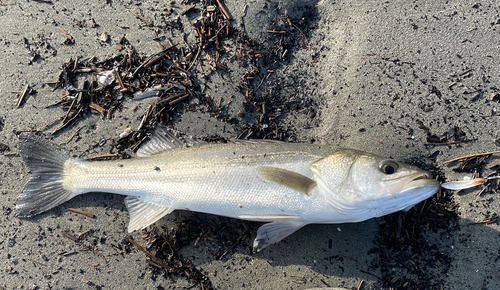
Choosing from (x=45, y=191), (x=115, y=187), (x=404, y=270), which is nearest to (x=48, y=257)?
(x=45, y=191)

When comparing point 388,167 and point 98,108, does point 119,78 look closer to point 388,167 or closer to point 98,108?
point 98,108

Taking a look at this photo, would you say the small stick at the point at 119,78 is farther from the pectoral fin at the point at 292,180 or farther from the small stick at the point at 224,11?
the pectoral fin at the point at 292,180

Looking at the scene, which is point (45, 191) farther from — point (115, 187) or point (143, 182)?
point (143, 182)

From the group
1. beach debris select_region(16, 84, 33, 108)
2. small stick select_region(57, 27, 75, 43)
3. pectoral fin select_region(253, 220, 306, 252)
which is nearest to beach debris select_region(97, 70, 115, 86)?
small stick select_region(57, 27, 75, 43)

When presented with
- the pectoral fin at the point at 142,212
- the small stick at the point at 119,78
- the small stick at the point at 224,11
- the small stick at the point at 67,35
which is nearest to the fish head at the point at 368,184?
the pectoral fin at the point at 142,212

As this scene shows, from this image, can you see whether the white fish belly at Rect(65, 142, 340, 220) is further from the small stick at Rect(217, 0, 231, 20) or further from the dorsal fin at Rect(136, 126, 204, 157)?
the small stick at Rect(217, 0, 231, 20)
